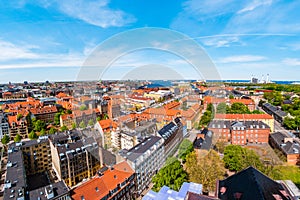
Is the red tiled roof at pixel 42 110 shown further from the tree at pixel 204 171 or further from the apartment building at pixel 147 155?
the tree at pixel 204 171

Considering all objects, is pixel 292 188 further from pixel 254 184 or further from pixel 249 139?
pixel 249 139

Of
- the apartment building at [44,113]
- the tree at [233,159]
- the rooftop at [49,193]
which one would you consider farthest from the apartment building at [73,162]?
Result: the apartment building at [44,113]

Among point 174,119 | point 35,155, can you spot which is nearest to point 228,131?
point 174,119

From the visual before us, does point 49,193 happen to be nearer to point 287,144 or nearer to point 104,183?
point 104,183

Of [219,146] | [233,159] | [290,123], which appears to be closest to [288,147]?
[219,146]

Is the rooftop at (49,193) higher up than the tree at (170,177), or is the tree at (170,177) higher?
the tree at (170,177)

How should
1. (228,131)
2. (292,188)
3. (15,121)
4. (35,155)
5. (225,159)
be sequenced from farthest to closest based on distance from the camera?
(15,121) < (228,131) < (35,155) < (225,159) < (292,188)

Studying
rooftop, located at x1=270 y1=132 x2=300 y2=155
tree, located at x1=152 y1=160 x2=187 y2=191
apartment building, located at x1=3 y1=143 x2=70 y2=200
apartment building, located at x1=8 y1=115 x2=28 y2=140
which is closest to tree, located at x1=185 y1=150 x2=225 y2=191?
tree, located at x1=152 y1=160 x2=187 y2=191
